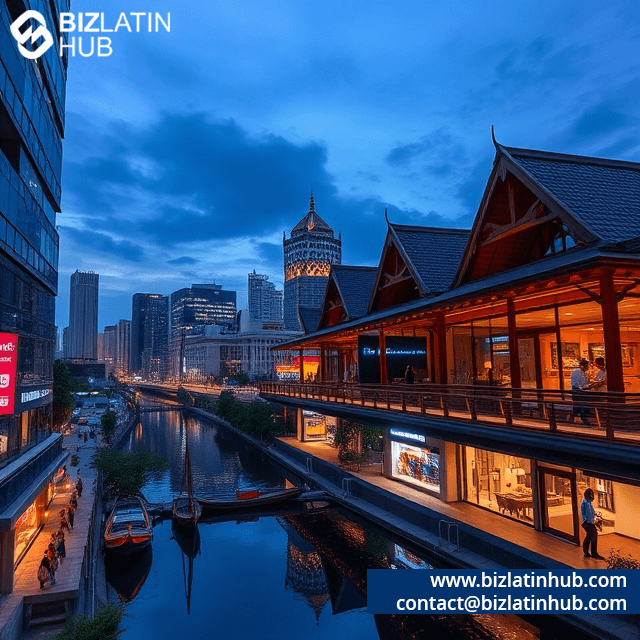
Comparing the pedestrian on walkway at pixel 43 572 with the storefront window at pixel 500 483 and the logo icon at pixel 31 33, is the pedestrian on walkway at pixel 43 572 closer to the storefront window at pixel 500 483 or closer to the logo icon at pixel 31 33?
the storefront window at pixel 500 483

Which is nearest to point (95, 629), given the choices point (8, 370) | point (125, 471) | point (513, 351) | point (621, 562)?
point (8, 370)

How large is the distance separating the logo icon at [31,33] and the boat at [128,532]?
79.5 feet

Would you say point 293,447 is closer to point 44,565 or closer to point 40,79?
point 44,565

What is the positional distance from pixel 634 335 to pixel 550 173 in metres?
7.05

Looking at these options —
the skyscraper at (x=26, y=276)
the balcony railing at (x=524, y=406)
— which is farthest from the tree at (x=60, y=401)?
the balcony railing at (x=524, y=406)

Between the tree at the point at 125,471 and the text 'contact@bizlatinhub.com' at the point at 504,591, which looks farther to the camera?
the tree at the point at 125,471

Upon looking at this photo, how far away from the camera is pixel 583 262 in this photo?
13.9 metres

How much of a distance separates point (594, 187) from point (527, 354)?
7673mm

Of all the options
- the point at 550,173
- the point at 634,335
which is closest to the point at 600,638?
the point at 634,335

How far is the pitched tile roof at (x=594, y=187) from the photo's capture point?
1698 centimetres

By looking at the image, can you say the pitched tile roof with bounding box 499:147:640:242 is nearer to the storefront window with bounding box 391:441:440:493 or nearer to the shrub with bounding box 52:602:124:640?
the storefront window with bounding box 391:441:440:493

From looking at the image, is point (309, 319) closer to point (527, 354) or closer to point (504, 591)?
point (527, 354)

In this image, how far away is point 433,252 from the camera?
3144cm

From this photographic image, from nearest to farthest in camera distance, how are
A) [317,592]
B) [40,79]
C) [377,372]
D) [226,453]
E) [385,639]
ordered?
1. [385,639]
2. [317,592]
3. [40,79]
4. [377,372]
5. [226,453]
